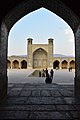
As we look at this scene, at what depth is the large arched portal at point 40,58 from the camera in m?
44.3

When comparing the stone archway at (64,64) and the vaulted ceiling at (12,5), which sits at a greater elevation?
the vaulted ceiling at (12,5)

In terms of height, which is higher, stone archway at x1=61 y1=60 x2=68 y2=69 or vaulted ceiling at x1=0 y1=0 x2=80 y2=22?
vaulted ceiling at x1=0 y1=0 x2=80 y2=22

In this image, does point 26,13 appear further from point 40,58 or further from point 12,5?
point 40,58

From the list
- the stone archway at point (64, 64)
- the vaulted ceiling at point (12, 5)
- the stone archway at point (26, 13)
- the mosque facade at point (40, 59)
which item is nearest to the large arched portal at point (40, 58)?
the mosque facade at point (40, 59)

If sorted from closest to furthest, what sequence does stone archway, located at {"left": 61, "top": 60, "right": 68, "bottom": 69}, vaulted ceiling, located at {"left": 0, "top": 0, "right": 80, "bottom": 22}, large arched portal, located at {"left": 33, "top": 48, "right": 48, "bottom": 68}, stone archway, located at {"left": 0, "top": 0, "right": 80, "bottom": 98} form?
vaulted ceiling, located at {"left": 0, "top": 0, "right": 80, "bottom": 22}, stone archway, located at {"left": 0, "top": 0, "right": 80, "bottom": 98}, large arched portal, located at {"left": 33, "top": 48, "right": 48, "bottom": 68}, stone archway, located at {"left": 61, "top": 60, "right": 68, "bottom": 69}

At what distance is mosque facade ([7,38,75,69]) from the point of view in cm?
4234

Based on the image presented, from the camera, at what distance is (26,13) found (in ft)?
22.6

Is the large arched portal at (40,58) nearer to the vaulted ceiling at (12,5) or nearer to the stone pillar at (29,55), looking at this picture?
the stone pillar at (29,55)

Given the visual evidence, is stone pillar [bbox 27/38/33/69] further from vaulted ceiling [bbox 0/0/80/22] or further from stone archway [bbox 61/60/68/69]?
vaulted ceiling [bbox 0/0/80/22]

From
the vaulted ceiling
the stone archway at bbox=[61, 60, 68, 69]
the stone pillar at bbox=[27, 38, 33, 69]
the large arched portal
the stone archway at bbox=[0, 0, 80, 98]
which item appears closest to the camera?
the vaulted ceiling

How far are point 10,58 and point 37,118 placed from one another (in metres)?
43.4

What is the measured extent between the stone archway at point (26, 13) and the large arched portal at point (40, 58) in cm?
3738

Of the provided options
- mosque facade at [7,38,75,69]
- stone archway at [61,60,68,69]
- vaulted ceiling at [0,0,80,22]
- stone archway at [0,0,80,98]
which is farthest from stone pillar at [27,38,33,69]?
vaulted ceiling at [0,0,80,22]

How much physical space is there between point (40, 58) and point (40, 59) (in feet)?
0.82
